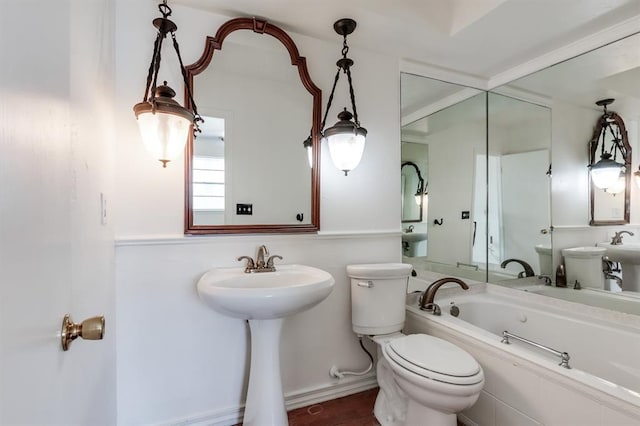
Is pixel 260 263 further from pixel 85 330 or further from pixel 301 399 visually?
pixel 85 330

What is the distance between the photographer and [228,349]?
1693 millimetres

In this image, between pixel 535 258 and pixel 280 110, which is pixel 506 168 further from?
pixel 280 110

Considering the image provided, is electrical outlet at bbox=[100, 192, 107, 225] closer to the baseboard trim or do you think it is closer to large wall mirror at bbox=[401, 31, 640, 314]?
the baseboard trim

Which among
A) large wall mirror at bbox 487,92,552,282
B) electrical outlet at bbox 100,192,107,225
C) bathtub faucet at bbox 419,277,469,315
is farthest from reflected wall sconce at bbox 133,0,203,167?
large wall mirror at bbox 487,92,552,282

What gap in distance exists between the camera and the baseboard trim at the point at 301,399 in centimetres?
162

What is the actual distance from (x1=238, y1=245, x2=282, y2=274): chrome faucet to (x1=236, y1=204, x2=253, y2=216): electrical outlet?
209mm

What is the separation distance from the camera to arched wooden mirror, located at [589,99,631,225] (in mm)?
1928

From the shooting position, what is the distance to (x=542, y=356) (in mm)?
1429

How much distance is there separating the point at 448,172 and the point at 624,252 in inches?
47.2

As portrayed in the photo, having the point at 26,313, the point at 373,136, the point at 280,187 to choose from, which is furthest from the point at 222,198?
the point at 26,313

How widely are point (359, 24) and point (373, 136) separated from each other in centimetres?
66

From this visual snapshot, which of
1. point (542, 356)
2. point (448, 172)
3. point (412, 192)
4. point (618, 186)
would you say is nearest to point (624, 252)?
point (618, 186)

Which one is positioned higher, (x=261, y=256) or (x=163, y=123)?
(x=163, y=123)

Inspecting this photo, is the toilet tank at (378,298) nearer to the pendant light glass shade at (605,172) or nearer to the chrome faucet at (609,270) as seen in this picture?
the chrome faucet at (609,270)
